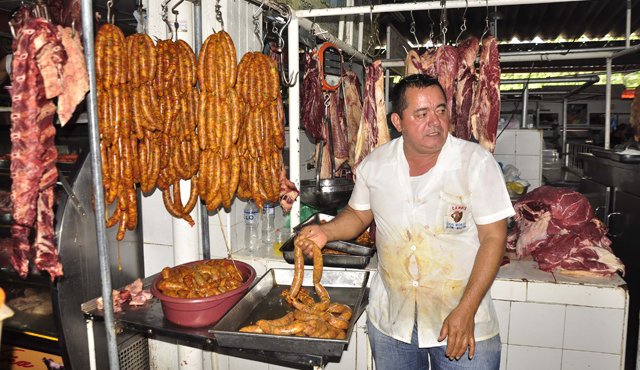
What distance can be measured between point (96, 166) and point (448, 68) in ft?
10.5

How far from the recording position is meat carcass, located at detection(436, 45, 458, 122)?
4.33 m

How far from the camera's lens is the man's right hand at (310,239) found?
10.1 feet

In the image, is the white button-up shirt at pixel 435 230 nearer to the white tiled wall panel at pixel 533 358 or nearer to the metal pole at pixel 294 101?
the white tiled wall panel at pixel 533 358

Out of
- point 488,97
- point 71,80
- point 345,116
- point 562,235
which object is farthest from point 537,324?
point 71,80

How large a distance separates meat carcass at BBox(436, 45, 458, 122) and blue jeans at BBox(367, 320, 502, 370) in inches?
88.7

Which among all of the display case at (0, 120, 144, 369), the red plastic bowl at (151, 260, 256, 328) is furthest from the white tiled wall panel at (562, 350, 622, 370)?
the display case at (0, 120, 144, 369)

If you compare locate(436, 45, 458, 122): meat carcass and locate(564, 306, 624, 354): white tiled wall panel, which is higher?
locate(436, 45, 458, 122): meat carcass

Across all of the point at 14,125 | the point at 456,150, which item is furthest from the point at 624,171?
the point at 14,125

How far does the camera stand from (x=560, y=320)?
11.4 ft

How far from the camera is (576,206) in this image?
4008mm

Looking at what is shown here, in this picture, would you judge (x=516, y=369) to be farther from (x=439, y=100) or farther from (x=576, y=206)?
(x=439, y=100)

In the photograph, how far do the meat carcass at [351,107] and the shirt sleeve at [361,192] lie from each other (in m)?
2.18

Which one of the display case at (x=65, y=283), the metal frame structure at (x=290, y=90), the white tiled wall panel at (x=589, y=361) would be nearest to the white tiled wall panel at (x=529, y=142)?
the metal frame structure at (x=290, y=90)

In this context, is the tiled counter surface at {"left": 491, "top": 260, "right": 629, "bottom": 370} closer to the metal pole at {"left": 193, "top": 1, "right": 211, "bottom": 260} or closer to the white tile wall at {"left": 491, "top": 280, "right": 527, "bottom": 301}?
the white tile wall at {"left": 491, "top": 280, "right": 527, "bottom": 301}
